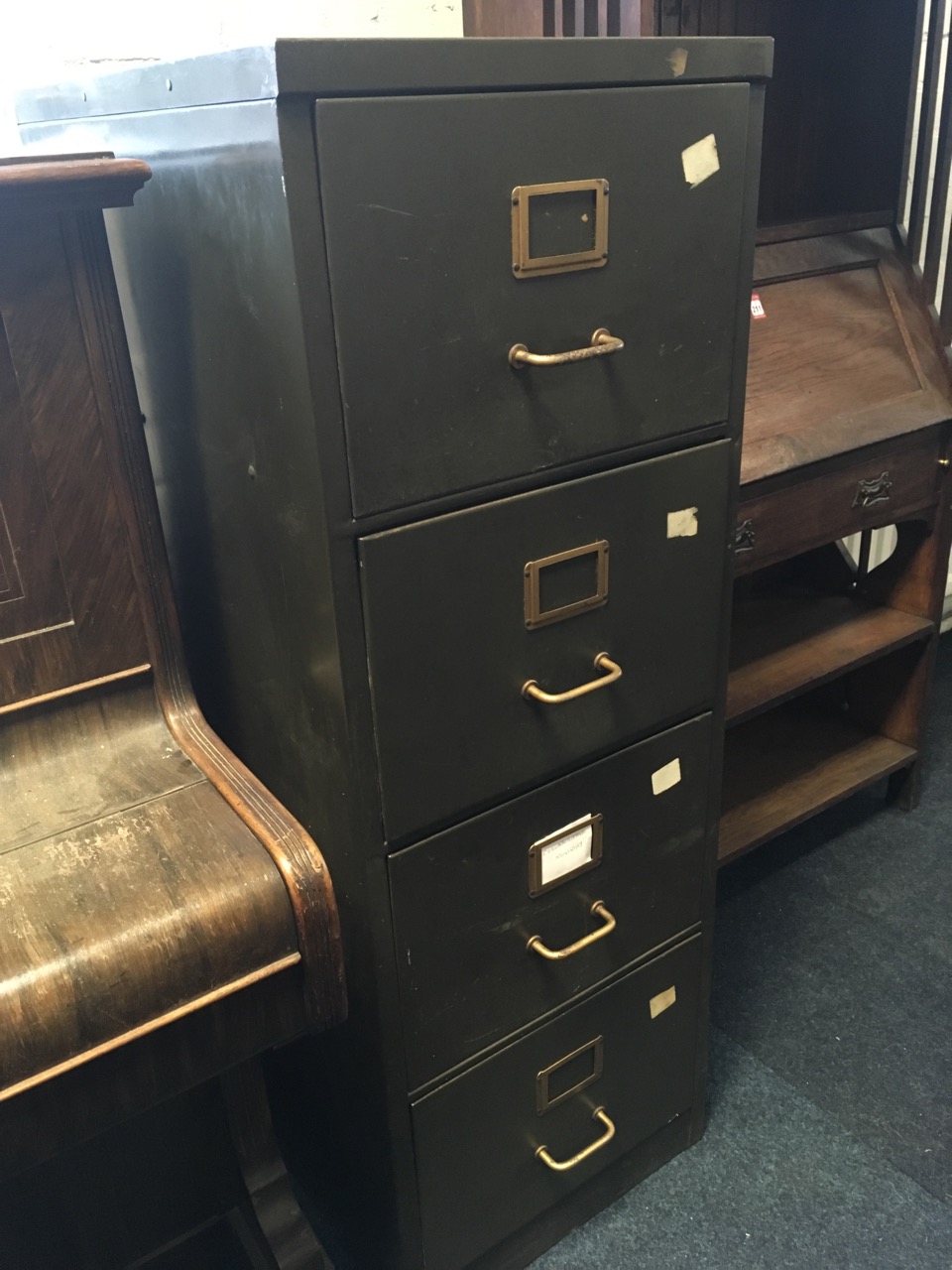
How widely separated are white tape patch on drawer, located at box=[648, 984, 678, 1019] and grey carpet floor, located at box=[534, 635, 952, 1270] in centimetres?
26

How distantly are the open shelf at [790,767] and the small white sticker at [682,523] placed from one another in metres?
0.75

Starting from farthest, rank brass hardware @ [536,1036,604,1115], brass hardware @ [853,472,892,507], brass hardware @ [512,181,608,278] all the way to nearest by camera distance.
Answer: brass hardware @ [853,472,892,507], brass hardware @ [536,1036,604,1115], brass hardware @ [512,181,608,278]

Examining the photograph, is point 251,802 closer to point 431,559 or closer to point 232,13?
point 431,559

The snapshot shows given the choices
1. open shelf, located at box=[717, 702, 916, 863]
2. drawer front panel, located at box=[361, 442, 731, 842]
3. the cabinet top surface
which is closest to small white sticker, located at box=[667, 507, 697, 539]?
drawer front panel, located at box=[361, 442, 731, 842]

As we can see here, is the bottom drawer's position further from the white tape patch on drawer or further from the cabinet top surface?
the cabinet top surface

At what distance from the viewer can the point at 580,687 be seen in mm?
965

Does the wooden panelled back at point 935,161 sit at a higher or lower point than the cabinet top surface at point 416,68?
lower

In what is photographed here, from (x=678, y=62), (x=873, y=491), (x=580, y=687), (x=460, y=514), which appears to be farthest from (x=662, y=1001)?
(x=678, y=62)

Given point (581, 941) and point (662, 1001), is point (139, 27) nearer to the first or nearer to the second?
point (581, 941)

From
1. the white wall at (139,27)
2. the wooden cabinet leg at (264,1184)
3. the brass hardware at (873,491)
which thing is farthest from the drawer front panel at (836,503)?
the wooden cabinet leg at (264,1184)

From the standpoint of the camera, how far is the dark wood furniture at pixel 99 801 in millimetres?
685

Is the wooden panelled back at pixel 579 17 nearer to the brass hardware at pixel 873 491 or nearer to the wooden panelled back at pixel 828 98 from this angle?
the wooden panelled back at pixel 828 98

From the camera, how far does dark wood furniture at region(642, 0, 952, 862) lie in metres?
1.51

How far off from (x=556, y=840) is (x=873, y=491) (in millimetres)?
882
